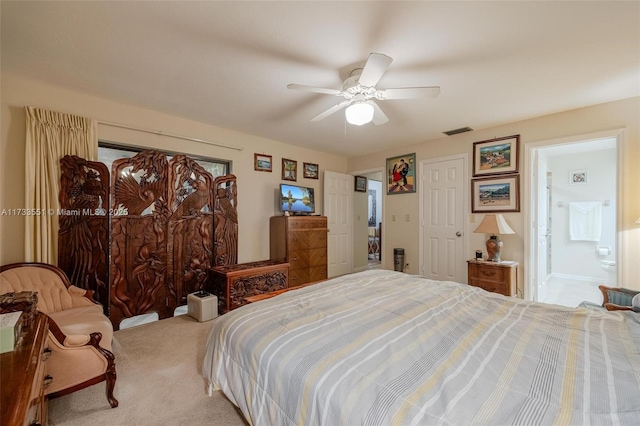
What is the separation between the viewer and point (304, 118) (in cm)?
346

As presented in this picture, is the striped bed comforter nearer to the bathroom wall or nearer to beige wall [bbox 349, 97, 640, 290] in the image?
beige wall [bbox 349, 97, 640, 290]

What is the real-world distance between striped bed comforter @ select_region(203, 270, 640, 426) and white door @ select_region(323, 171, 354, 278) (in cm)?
351

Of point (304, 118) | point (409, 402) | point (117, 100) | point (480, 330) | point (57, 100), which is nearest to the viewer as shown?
point (409, 402)

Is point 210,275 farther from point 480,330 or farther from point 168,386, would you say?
point 480,330

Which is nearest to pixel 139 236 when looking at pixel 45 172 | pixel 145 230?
pixel 145 230

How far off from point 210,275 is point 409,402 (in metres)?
3.22

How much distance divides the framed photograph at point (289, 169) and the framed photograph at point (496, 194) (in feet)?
9.69

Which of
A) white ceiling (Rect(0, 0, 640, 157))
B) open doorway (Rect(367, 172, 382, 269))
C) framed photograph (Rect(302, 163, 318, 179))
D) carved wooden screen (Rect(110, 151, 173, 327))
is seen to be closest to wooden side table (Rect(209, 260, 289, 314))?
carved wooden screen (Rect(110, 151, 173, 327))

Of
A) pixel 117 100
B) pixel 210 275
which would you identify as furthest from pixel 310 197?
pixel 117 100

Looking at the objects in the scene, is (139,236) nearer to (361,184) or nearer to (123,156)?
(123,156)

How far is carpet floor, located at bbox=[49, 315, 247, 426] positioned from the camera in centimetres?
164

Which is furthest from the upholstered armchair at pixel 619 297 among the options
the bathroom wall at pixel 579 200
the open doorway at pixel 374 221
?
the open doorway at pixel 374 221

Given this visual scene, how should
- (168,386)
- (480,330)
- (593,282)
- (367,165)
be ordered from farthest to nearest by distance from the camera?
(367,165) < (593,282) < (168,386) < (480,330)

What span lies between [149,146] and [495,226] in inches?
179
